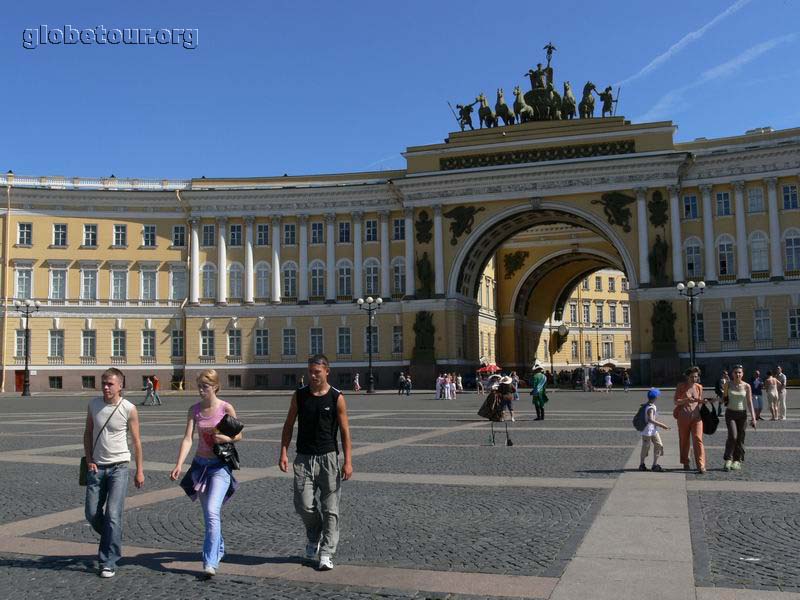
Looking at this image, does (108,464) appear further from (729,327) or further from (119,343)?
(119,343)

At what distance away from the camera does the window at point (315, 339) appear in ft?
197

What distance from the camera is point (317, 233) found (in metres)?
61.0

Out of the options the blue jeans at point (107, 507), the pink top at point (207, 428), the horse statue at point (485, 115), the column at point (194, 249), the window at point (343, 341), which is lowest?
the blue jeans at point (107, 507)

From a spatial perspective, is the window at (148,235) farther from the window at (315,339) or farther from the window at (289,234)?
the window at (315,339)

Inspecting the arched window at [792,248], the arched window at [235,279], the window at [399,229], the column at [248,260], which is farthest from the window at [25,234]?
the arched window at [792,248]

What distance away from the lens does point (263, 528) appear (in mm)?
9875

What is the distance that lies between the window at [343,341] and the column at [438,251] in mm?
7075

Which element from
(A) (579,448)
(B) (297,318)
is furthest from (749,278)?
(A) (579,448)

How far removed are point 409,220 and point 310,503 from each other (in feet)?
169

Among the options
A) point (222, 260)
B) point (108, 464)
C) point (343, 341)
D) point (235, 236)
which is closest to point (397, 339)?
point (343, 341)

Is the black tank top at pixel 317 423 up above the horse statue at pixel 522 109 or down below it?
below

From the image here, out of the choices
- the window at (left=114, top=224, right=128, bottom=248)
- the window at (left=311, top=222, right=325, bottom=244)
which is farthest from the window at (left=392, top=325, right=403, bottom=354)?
the window at (left=114, top=224, right=128, bottom=248)

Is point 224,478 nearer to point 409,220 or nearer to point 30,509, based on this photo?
point 30,509

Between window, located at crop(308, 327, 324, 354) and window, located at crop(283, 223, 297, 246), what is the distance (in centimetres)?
636
